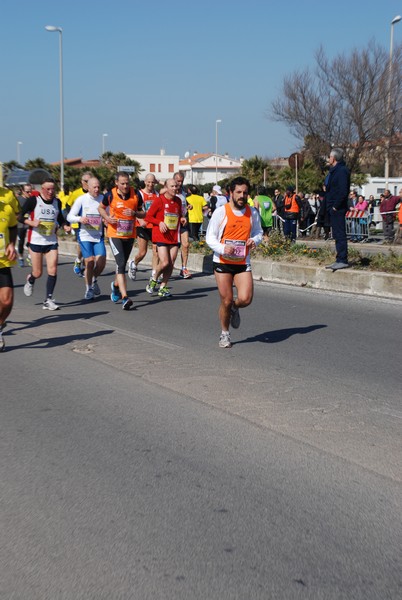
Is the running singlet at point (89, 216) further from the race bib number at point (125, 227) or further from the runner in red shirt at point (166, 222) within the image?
the runner in red shirt at point (166, 222)

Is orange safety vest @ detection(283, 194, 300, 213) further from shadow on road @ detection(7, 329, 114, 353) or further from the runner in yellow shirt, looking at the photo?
the runner in yellow shirt

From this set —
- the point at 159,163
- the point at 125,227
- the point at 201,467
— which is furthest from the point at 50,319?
the point at 159,163

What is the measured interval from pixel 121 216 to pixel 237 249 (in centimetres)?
391

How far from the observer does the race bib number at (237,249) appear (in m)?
8.52

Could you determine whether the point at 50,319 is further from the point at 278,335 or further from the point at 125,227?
the point at 278,335

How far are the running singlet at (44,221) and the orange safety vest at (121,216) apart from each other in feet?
2.79

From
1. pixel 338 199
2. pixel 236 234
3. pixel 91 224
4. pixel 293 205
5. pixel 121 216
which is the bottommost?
pixel 236 234

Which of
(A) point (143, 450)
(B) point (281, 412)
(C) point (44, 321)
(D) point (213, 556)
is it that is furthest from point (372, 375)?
(C) point (44, 321)

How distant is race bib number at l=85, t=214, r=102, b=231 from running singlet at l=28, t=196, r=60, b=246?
2.37ft

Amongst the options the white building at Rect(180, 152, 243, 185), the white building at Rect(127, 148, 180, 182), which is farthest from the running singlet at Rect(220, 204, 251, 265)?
the white building at Rect(127, 148, 180, 182)

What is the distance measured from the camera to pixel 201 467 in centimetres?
498

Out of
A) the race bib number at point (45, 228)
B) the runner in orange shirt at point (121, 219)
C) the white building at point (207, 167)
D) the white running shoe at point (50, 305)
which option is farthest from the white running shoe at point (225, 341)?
the white building at point (207, 167)

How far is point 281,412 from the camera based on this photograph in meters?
6.20

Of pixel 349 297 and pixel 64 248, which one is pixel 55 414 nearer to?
pixel 349 297
